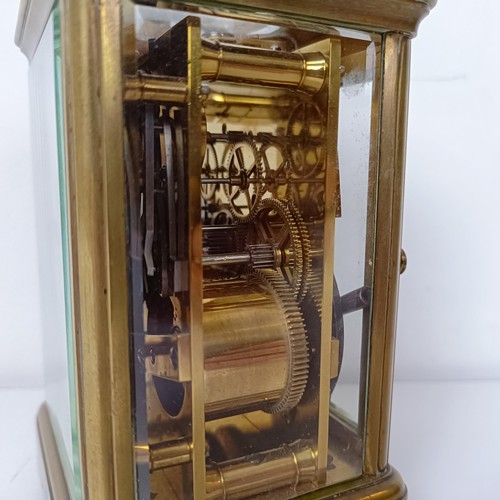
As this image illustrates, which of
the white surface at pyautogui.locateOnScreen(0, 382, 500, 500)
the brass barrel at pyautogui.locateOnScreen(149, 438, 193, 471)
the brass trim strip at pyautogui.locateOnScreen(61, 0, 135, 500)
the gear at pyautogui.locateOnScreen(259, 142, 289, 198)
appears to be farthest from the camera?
the white surface at pyautogui.locateOnScreen(0, 382, 500, 500)

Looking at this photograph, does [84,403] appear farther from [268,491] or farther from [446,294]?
[446,294]

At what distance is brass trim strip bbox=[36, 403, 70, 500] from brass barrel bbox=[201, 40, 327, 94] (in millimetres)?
667

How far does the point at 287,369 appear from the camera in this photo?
0.91m

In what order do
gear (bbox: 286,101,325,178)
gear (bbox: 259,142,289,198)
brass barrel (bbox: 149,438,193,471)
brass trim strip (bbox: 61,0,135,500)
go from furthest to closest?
gear (bbox: 259,142,289,198)
gear (bbox: 286,101,325,178)
brass barrel (bbox: 149,438,193,471)
brass trim strip (bbox: 61,0,135,500)

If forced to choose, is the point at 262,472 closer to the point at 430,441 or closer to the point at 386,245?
the point at 386,245

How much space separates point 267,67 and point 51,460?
0.74 m

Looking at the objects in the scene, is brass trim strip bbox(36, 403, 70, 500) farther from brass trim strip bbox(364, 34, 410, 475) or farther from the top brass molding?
the top brass molding

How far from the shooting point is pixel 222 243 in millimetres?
1043

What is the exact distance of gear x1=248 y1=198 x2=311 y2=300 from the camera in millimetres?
911

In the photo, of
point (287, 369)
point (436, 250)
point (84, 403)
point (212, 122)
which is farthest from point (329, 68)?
point (436, 250)

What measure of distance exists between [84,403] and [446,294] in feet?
4.36

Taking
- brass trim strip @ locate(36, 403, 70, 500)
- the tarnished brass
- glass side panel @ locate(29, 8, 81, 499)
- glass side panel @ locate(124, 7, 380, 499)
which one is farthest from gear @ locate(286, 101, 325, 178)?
brass trim strip @ locate(36, 403, 70, 500)

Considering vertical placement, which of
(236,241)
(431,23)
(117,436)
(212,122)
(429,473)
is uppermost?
(431,23)

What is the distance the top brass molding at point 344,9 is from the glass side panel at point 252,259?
0.07 ft
